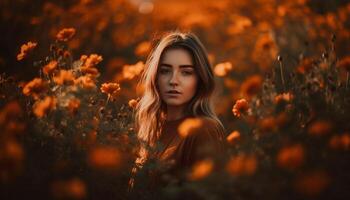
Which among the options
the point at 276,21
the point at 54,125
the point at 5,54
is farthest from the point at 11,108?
the point at 276,21

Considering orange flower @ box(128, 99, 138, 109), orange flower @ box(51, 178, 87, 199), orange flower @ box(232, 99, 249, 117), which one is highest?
Answer: orange flower @ box(128, 99, 138, 109)

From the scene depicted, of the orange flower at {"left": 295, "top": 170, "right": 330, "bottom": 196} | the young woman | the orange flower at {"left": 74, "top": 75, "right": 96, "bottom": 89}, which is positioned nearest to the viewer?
the orange flower at {"left": 295, "top": 170, "right": 330, "bottom": 196}

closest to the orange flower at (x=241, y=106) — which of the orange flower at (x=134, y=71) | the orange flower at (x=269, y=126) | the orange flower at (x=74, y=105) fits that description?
the orange flower at (x=269, y=126)

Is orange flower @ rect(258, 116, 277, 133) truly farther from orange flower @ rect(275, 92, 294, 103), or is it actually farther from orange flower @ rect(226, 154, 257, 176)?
orange flower @ rect(275, 92, 294, 103)

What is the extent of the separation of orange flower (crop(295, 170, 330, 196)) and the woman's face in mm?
1296

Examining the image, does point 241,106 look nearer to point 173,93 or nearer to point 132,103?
Result: point 173,93

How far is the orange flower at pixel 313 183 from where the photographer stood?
1840 millimetres

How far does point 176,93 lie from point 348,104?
0.96 metres

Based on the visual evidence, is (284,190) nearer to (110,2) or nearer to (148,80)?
(148,80)

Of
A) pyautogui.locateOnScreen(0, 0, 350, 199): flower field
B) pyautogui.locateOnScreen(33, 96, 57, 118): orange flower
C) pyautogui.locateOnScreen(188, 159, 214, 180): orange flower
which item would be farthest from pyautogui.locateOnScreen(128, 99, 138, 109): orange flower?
pyautogui.locateOnScreen(188, 159, 214, 180): orange flower

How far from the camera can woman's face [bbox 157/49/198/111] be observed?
3.07 meters

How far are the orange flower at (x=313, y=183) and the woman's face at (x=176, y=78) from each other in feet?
4.25

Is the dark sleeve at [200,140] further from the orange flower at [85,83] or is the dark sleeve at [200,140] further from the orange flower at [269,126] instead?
the orange flower at [85,83]

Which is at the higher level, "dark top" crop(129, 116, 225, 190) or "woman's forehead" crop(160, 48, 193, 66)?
"woman's forehead" crop(160, 48, 193, 66)
